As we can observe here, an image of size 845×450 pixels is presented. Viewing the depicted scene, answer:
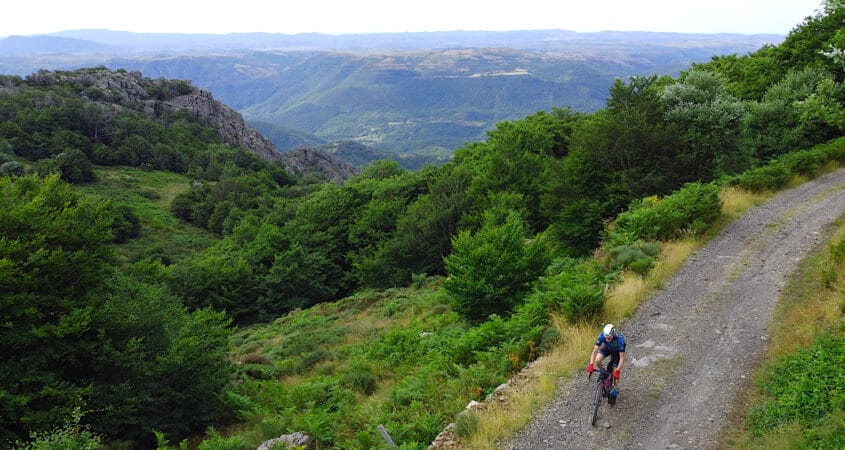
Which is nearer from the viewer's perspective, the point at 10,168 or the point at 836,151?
the point at 836,151

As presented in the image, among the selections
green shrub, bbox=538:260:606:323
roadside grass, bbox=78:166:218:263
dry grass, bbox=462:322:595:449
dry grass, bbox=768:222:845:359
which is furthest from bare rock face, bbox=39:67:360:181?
dry grass, bbox=768:222:845:359

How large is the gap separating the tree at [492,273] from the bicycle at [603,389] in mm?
6186

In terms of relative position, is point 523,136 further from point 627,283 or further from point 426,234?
point 627,283

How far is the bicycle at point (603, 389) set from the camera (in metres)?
8.40

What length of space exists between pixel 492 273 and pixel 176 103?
→ 417 ft

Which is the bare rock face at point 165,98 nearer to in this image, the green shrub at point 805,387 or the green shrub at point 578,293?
the green shrub at point 578,293

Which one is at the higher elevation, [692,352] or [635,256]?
[635,256]

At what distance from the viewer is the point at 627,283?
13375 millimetres

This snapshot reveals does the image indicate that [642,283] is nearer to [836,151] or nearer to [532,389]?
[532,389]

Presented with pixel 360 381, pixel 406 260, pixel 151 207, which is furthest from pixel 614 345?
pixel 151 207

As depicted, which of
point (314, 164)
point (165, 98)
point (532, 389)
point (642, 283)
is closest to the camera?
point (532, 389)

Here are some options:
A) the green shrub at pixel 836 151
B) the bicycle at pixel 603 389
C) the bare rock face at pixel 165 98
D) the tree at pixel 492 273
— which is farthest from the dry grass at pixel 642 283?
the bare rock face at pixel 165 98

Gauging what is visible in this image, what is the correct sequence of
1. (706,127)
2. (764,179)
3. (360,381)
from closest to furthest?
(360,381) < (764,179) < (706,127)

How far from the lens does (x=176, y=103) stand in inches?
4744
